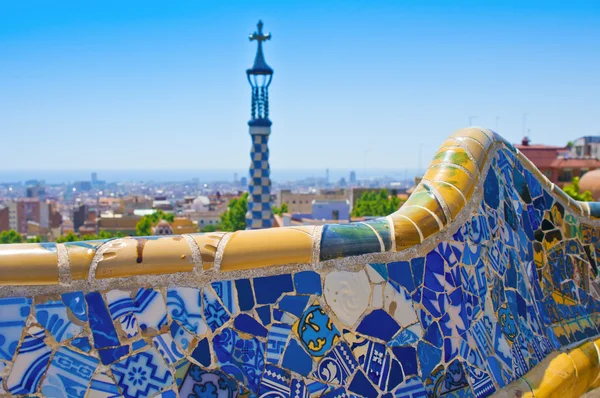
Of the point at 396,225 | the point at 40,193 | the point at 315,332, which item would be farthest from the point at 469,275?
the point at 40,193

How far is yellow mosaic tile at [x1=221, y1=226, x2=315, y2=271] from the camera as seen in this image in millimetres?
2344

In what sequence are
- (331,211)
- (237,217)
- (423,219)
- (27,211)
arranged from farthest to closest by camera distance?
(27,211) → (237,217) → (331,211) → (423,219)

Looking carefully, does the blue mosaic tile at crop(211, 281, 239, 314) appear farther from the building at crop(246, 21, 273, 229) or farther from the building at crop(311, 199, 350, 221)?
the building at crop(311, 199, 350, 221)

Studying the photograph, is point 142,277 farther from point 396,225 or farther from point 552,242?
point 552,242

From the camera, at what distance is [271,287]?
241 cm

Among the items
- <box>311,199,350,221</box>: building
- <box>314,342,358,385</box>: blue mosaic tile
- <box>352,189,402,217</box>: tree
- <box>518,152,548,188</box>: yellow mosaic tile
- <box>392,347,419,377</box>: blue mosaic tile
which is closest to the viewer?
<box>314,342,358,385</box>: blue mosaic tile

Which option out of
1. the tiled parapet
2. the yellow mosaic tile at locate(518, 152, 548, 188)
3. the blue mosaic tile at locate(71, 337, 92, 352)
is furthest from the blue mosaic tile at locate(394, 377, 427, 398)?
the yellow mosaic tile at locate(518, 152, 548, 188)

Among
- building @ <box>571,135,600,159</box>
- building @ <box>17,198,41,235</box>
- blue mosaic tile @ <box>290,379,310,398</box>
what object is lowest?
building @ <box>17,198,41,235</box>

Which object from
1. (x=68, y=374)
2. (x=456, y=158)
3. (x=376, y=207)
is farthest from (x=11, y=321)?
(x=376, y=207)

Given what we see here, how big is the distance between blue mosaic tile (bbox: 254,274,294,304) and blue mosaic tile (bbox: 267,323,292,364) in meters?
0.09

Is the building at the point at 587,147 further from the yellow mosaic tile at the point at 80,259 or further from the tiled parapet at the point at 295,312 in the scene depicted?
the yellow mosaic tile at the point at 80,259

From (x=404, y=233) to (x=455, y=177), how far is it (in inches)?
22.0

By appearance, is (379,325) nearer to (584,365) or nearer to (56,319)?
(56,319)

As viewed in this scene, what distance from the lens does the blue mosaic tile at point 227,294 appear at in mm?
2342
